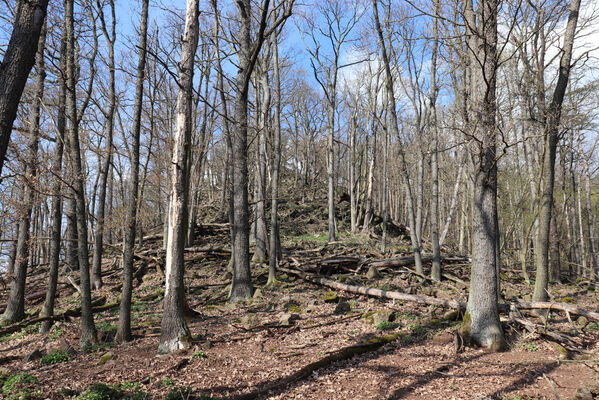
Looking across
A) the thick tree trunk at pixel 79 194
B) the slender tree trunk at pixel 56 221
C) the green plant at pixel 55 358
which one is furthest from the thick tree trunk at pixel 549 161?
the slender tree trunk at pixel 56 221

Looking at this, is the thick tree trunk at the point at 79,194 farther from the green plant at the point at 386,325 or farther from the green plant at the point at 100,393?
the green plant at the point at 386,325

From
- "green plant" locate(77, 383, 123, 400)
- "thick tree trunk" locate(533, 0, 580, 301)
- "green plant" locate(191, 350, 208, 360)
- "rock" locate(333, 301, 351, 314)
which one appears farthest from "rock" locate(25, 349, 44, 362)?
"thick tree trunk" locate(533, 0, 580, 301)

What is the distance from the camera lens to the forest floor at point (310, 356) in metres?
4.75

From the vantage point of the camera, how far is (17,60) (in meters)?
3.71

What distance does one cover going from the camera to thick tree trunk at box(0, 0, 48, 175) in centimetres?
364

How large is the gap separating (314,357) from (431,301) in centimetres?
407

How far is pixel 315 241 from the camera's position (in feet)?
58.2

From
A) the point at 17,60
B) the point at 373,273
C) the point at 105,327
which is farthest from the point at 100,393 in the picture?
the point at 373,273

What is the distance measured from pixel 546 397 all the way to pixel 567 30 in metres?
8.18

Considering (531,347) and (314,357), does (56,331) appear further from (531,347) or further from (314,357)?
(531,347)

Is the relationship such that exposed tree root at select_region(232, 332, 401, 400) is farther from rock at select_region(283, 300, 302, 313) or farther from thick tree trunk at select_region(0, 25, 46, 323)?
thick tree trunk at select_region(0, 25, 46, 323)

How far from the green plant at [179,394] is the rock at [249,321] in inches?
120

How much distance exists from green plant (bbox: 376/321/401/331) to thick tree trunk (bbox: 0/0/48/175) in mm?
6758

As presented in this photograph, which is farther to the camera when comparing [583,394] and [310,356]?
[310,356]
